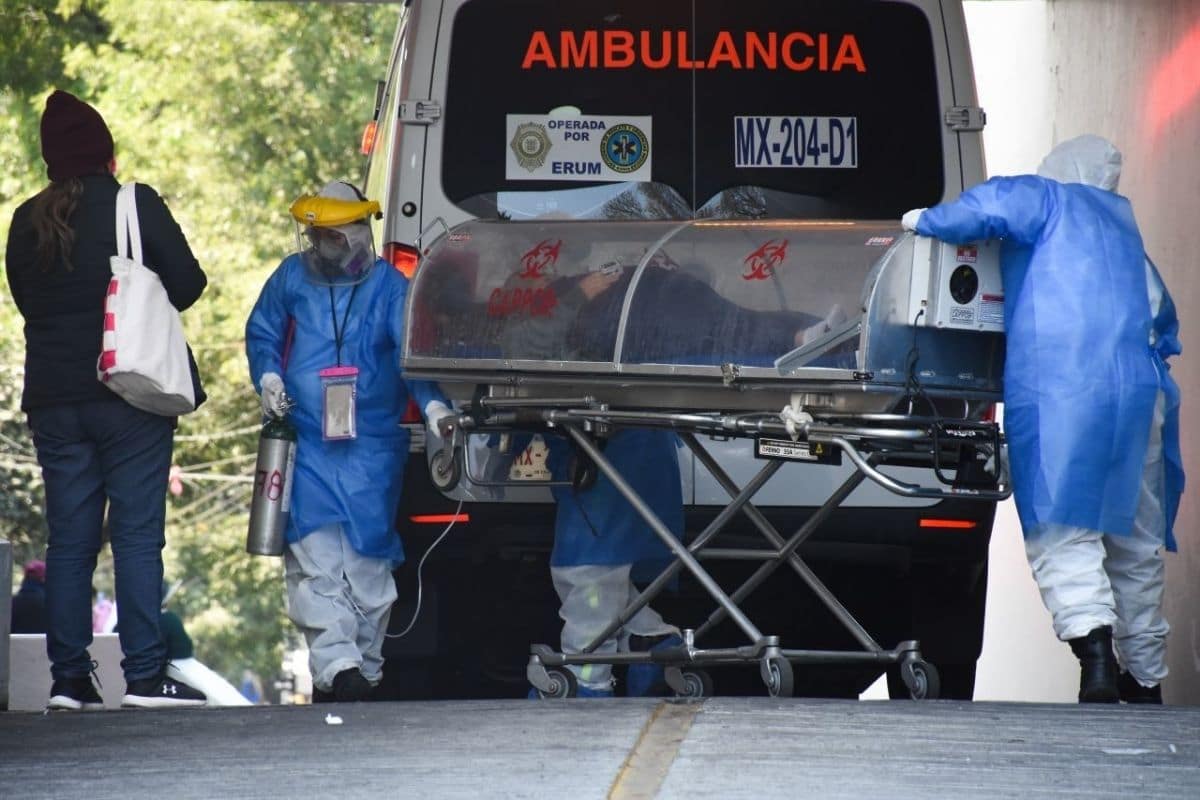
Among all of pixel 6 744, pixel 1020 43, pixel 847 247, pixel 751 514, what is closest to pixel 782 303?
pixel 847 247

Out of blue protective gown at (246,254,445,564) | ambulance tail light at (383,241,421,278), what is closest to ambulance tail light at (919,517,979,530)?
blue protective gown at (246,254,445,564)

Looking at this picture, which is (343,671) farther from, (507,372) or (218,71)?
(218,71)

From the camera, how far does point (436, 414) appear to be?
6461mm

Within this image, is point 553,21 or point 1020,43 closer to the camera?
point 553,21

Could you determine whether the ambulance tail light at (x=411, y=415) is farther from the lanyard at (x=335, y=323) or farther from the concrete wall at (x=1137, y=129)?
the concrete wall at (x=1137, y=129)

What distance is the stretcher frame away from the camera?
220 inches

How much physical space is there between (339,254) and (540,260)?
0.69 metres

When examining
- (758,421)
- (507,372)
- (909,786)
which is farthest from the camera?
(507,372)

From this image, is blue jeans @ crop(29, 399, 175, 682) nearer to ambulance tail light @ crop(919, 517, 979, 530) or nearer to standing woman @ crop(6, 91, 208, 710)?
standing woman @ crop(6, 91, 208, 710)

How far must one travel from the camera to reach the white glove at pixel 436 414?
21.0ft

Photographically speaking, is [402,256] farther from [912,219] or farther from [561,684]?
[912,219]

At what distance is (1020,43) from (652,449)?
6211 mm

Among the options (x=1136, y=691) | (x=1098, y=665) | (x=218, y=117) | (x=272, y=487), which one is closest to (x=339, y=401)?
(x=272, y=487)

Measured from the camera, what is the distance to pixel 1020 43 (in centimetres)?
1207
